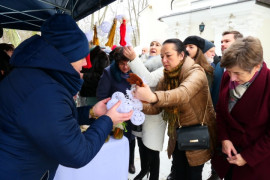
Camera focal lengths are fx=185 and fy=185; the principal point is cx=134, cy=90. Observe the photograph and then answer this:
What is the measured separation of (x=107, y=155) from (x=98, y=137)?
2.56 feet

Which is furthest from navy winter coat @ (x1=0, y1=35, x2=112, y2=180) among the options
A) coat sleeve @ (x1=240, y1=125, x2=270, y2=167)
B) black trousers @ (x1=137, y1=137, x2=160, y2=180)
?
black trousers @ (x1=137, y1=137, x2=160, y2=180)

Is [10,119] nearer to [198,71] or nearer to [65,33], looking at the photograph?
[65,33]

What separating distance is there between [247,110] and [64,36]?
52.8 inches

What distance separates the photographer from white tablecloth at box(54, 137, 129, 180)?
1.58m

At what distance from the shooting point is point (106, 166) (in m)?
1.71

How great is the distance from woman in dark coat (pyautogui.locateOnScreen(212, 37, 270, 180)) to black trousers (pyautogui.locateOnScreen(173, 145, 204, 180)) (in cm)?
31

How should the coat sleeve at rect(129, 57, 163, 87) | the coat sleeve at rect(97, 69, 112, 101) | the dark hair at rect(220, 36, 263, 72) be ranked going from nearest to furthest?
the dark hair at rect(220, 36, 263, 72)
the coat sleeve at rect(129, 57, 163, 87)
the coat sleeve at rect(97, 69, 112, 101)

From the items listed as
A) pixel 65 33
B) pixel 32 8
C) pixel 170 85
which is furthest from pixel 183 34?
pixel 65 33

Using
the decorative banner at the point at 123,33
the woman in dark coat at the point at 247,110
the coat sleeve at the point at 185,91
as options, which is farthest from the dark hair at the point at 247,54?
the decorative banner at the point at 123,33

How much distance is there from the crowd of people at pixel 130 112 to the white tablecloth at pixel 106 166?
336mm

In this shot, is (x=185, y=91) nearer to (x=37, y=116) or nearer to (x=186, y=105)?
(x=186, y=105)

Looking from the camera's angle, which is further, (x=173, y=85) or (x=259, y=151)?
(x=173, y=85)

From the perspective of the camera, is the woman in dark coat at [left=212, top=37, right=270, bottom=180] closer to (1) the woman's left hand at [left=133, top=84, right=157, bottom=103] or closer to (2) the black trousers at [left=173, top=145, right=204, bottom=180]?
(2) the black trousers at [left=173, top=145, right=204, bottom=180]

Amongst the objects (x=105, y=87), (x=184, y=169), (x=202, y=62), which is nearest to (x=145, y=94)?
(x=184, y=169)
